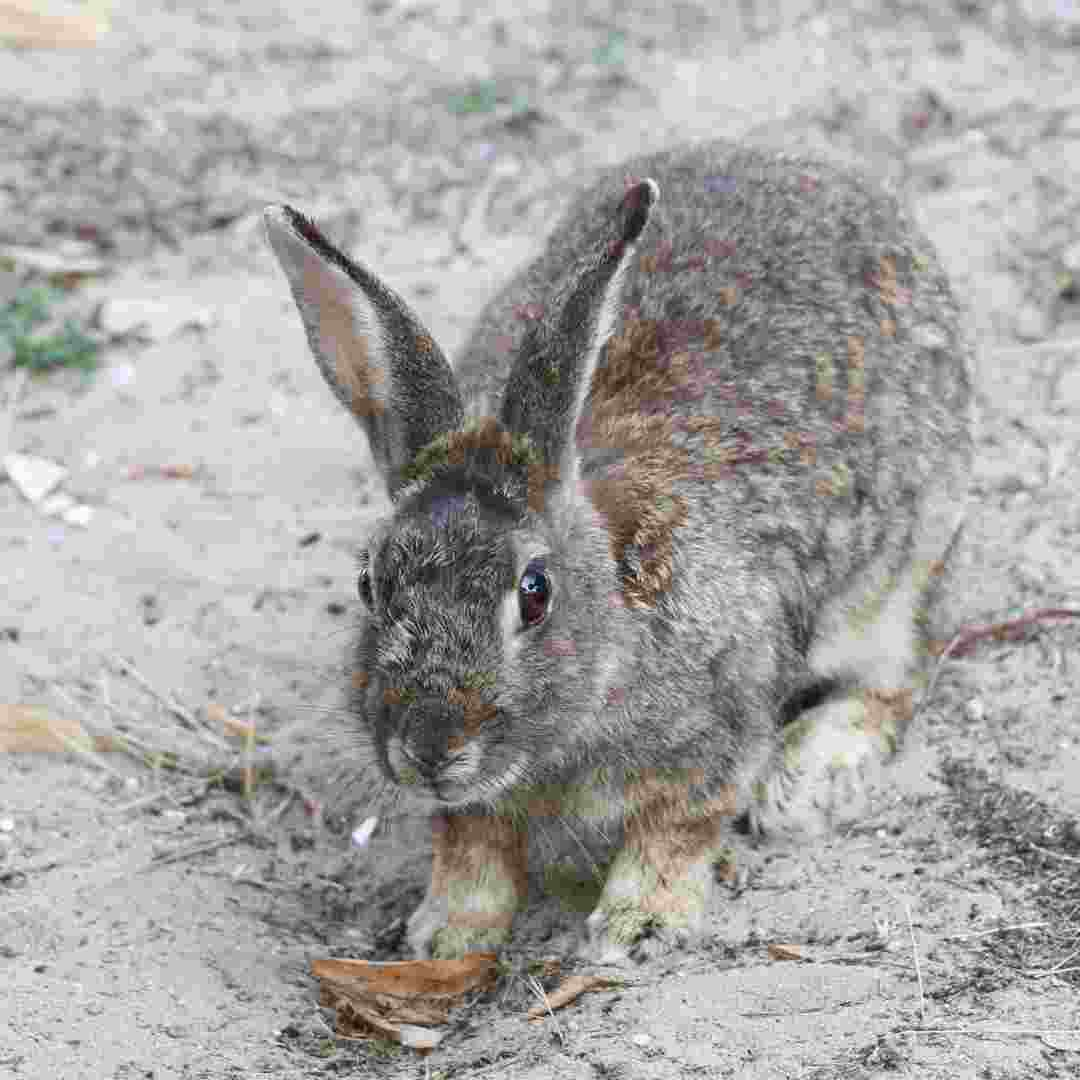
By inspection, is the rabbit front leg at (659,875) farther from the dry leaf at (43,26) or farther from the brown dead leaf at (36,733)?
the dry leaf at (43,26)

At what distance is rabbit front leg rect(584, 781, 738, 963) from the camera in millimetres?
4875

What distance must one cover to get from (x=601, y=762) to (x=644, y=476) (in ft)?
2.60

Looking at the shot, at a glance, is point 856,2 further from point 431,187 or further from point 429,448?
point 429,448

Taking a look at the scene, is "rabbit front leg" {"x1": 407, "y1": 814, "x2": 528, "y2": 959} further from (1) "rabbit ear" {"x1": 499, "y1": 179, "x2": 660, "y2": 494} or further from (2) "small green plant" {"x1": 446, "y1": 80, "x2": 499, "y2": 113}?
(2) "small green plant" {"x1": 446, "y1": 80, "x2": 499, "y2": 113}

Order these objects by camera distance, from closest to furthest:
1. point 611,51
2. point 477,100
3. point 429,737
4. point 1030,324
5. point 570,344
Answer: point 429,737 → point 570,344 → point 1030,324 → point 477,100 → point 611,51

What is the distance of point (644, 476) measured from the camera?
4.86 meters

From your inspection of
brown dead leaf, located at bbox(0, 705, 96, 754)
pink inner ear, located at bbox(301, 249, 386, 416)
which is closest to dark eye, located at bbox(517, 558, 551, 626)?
pink inner ear, located at bbox(301, 249, 386, 416)

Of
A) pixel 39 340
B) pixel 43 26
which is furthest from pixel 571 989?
pixel 43 26

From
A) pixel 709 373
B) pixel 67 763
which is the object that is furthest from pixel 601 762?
pixel 67 763

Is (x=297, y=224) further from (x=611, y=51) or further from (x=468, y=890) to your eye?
(x=611, y=51)

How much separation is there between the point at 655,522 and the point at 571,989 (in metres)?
1.26

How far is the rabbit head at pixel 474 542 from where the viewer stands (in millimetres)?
4137

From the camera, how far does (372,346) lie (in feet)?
15.3

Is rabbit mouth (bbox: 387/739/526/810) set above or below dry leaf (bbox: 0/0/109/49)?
above
